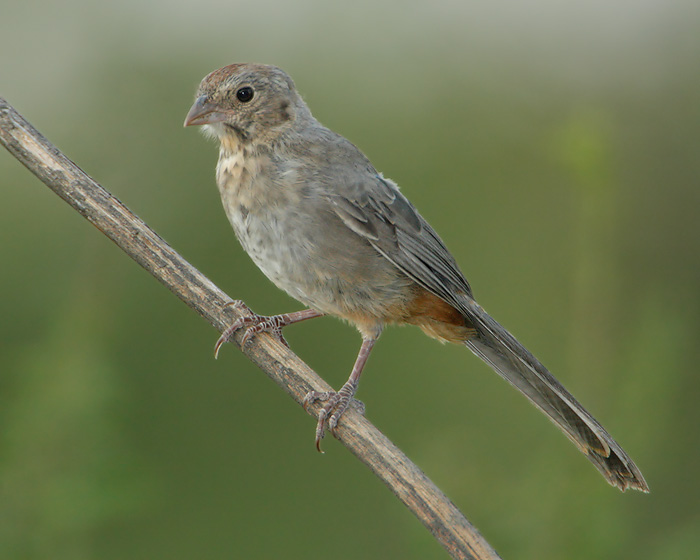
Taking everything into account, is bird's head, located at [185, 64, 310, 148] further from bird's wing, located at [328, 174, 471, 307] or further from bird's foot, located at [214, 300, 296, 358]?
bird's foot, located at [214, 300, 296, 358]

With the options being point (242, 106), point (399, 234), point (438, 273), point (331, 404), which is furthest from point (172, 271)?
point (438, 273)

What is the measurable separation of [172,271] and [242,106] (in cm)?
118

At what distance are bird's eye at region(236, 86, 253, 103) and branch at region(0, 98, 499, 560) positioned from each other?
1.05 meters

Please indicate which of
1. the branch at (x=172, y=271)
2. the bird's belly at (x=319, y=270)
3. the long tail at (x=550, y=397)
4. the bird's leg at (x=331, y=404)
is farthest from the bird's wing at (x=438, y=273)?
the branch at (x=172, y=271)

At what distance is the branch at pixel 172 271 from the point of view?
3004mm

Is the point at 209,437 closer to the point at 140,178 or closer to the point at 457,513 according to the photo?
the point at 140,178

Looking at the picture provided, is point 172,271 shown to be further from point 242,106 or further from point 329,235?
point 242,106

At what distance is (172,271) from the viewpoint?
3.36 metres

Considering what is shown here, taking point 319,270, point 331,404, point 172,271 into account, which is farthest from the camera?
point 319,270

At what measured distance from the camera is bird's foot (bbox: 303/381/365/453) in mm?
3480

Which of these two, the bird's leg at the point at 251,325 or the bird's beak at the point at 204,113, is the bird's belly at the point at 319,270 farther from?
the bird's beak at the point at 204,113

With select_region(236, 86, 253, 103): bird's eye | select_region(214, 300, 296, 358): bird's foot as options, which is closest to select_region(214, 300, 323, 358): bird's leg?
select_region(214, 300, 296, 358): bird's foot

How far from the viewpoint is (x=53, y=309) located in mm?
4293

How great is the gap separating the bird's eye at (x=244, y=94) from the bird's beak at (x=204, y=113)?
0.13m
